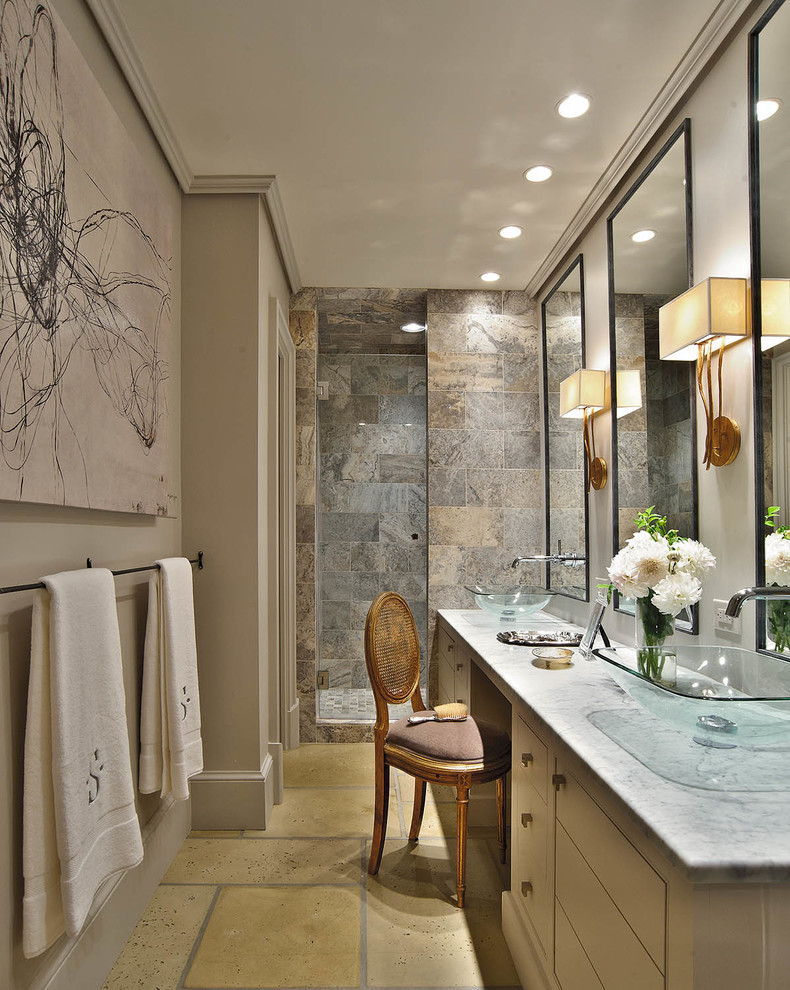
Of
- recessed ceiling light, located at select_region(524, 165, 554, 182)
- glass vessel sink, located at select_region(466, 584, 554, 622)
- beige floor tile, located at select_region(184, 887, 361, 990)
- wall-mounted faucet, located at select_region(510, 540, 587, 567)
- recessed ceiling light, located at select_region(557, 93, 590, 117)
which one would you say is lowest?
beige floor tile, located at select_region(184, 887, 361, 990)

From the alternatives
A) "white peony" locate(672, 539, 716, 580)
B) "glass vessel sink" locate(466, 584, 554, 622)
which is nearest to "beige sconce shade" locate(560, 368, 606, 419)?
"glass vessel sink" locate(466, 584, 554, 622)

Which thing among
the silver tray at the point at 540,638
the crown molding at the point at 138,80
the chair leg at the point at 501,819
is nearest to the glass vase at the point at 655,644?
the silver tray at the point at 540,638

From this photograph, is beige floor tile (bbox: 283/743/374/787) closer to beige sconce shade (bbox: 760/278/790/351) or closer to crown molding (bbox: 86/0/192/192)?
beige sconce shade (bbox: 760/278/790/351)

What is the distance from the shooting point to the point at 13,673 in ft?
4.81

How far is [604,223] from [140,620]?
7.98 ft

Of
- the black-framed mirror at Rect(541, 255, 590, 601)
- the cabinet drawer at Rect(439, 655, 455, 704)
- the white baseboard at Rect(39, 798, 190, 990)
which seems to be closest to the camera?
the white baseboard at Rect(39, 798, 190, 990)

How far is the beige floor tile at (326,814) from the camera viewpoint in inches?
111

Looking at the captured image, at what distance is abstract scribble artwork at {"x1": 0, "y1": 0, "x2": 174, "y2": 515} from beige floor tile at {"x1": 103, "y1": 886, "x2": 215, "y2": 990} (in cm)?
127

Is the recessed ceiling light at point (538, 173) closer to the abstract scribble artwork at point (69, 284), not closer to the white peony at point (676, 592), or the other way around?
the abstract scribble artwork at point (69, 284)

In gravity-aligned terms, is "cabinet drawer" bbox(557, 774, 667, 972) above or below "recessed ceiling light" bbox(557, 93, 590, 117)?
below

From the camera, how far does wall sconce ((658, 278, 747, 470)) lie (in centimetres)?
190

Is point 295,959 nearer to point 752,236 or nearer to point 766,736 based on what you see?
point 766,736

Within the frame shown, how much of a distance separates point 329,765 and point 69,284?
2.79 meters

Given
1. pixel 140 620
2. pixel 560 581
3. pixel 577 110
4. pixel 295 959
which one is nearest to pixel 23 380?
pixel 140 620
